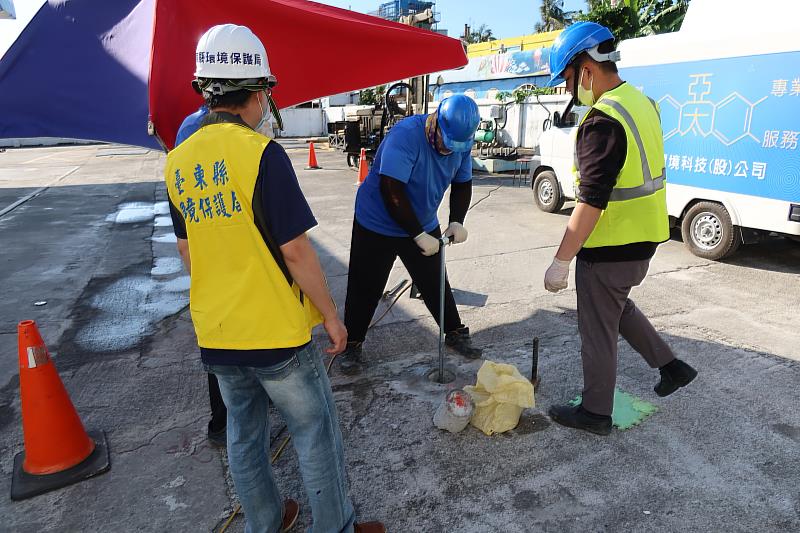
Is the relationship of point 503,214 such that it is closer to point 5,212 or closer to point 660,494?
point 660,494

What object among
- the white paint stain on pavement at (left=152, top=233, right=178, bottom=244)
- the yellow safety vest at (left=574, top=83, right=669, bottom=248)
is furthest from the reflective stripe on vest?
the white paint stain on pavement at (left=152, top=233, right=178, bottom=244)

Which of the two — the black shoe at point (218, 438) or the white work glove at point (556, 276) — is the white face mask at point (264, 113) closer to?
the white work glove at point (556, 276)

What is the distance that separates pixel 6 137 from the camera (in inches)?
105

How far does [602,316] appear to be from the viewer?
2891 mm

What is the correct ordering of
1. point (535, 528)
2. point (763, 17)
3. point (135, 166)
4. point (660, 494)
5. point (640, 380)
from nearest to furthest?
point (535, 528) < point (660, 494) < point (640, 380) < point (763, 17) < point (135, 166)

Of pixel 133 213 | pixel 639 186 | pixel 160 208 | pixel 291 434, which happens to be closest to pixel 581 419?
pixel 639 186

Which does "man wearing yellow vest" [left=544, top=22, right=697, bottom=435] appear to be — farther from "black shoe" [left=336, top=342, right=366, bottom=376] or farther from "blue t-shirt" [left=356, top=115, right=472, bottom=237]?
"black shoe" [left=336, top=342, right=366, bottom=376]

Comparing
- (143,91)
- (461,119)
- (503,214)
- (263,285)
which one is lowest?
(503,214)

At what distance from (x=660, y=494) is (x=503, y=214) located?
7.09 meters

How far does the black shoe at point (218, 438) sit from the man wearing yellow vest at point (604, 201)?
193 cm

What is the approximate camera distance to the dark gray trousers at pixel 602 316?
2.83 metres

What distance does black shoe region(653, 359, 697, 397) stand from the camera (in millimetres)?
3186

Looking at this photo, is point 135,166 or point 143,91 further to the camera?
point 135,166

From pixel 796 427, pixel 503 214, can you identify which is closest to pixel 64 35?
pixel 796 427
